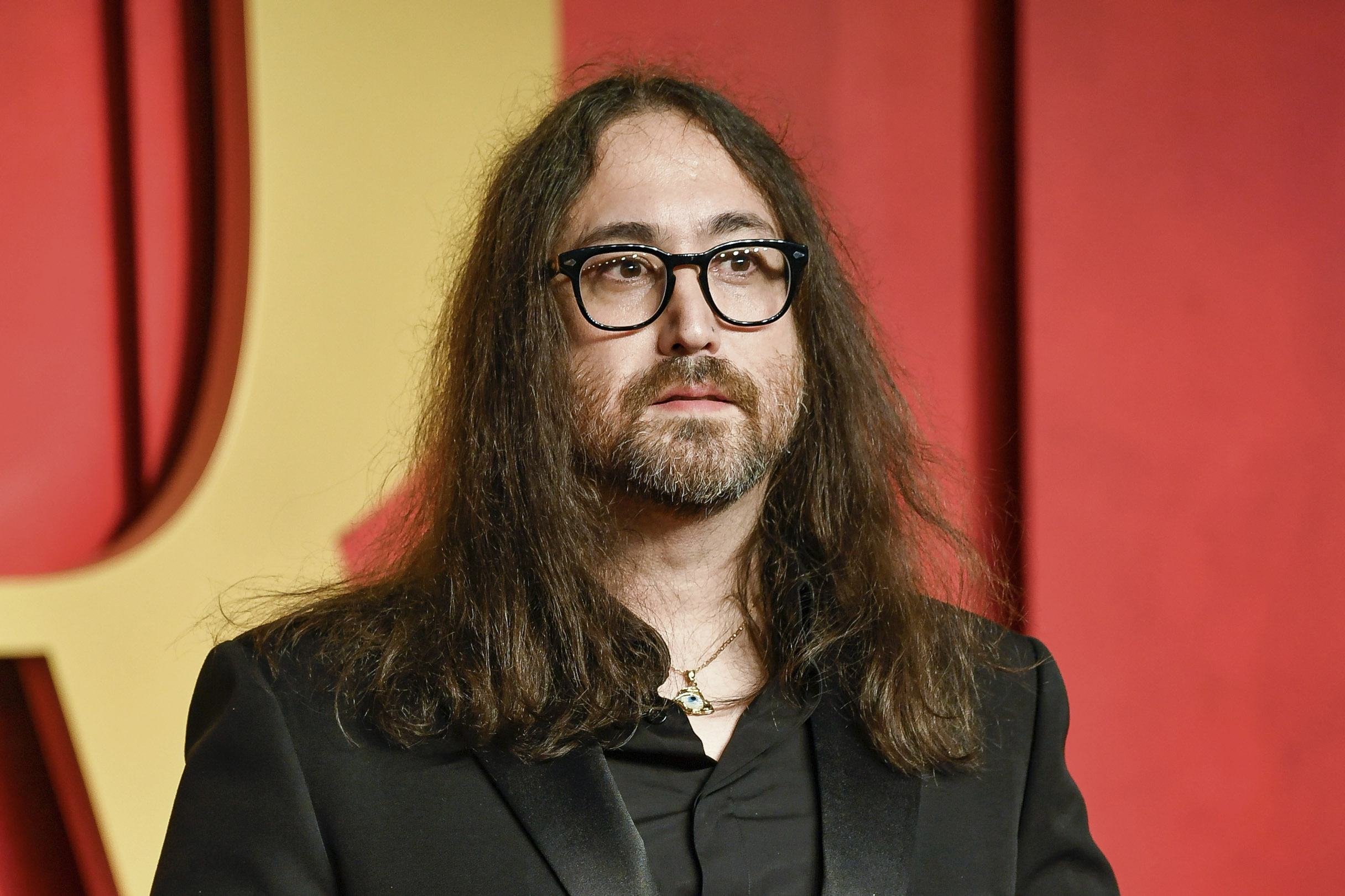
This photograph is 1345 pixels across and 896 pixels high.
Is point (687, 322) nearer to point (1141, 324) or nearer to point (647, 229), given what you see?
point (647, 229)

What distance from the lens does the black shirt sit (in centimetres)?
135

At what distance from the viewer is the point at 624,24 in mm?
2277

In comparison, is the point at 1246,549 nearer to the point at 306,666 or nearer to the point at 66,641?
the point at 306,666

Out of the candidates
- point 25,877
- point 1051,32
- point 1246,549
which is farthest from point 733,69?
point 25,877

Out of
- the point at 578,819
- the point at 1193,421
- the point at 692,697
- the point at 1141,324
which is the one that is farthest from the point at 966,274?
the point at 578,819

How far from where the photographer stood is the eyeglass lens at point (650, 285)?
150 centimetres

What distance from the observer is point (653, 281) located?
1.50 m

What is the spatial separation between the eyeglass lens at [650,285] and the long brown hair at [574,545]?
78mm

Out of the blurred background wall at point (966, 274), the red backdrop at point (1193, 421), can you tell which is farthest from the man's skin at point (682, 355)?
the red backdrop at point (1193, 421)

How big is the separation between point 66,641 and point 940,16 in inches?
70.5

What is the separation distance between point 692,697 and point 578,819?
9.0 inches

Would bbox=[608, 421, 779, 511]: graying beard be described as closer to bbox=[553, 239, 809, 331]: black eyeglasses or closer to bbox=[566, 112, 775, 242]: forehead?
bbox=[553, 239, 809, 331]: black eyeglasses

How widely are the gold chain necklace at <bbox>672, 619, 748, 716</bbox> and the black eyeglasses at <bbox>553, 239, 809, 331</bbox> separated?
1.32 ft

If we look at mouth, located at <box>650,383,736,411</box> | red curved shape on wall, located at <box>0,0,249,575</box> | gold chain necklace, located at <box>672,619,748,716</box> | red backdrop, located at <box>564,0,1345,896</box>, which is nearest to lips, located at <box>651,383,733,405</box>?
mouth, located at <box>650,383,736,411</box>
